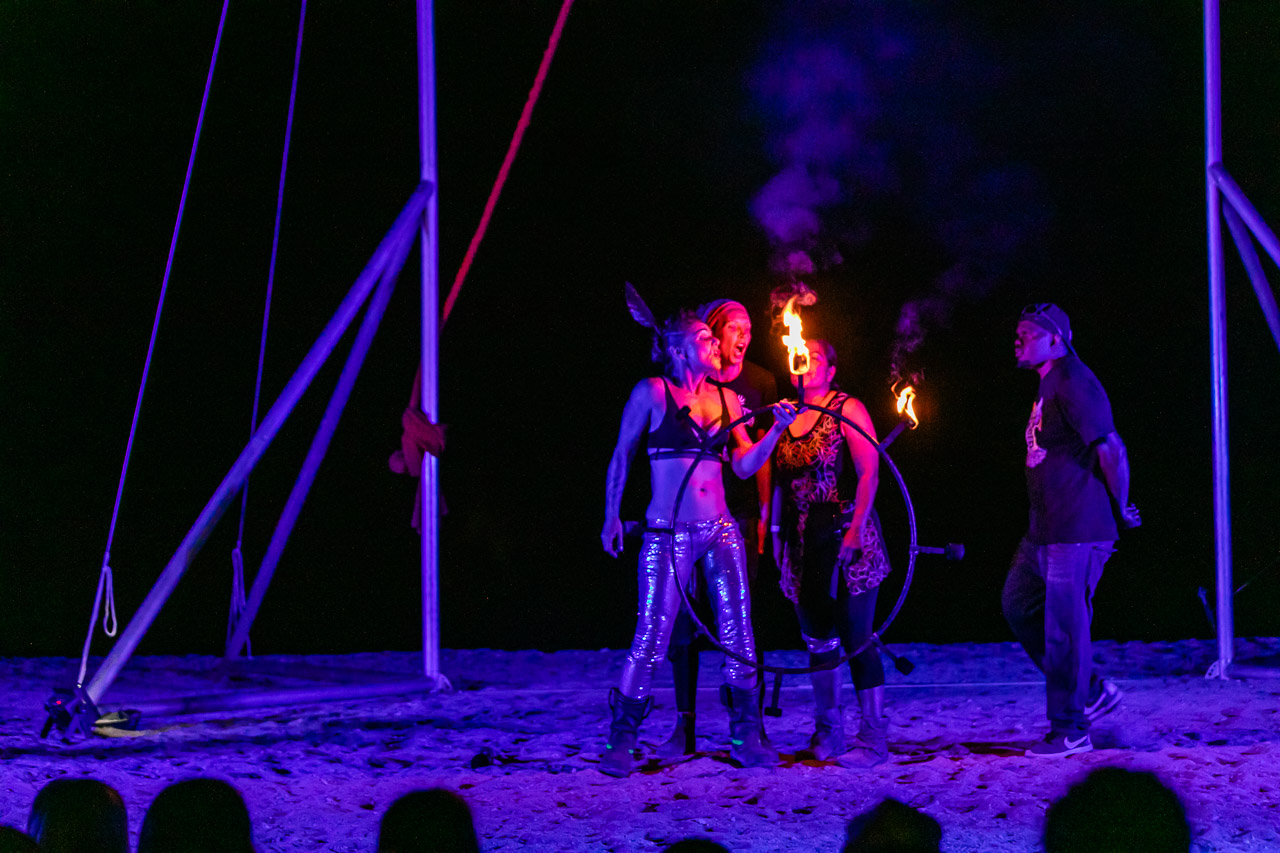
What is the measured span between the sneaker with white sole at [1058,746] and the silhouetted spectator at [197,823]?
353cm

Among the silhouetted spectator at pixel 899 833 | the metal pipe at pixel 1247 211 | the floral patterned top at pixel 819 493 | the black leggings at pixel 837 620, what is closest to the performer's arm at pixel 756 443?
the floral patterned top at pixel 819 493

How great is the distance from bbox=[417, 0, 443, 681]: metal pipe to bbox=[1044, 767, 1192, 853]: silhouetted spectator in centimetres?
496

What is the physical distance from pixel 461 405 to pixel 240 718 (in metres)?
2.68

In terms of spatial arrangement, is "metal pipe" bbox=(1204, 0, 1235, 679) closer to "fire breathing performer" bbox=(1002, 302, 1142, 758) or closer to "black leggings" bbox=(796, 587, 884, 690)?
"fire breathing performer" bbox=(1002, 302, 1142, 758)

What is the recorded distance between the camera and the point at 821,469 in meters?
4.55

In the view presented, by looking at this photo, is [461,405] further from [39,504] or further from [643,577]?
[643,577]

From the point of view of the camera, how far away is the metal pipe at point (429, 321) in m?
6.39

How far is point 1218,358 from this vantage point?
6.53m

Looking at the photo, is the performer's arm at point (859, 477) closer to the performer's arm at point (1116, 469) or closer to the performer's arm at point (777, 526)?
the performer's arm at point (777, 526)

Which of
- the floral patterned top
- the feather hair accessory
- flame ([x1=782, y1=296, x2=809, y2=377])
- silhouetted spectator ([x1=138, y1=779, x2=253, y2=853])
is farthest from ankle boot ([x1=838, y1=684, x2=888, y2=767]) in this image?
silhouetted spectator ([x1=138, y1=779, x2=253, y2=853])

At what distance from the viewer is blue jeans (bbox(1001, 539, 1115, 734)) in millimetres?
4504

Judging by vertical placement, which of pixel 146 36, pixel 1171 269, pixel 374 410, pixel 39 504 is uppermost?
pixel 146 36

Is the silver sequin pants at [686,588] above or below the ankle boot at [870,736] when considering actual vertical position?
above

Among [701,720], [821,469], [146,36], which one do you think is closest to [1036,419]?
[821,469]
